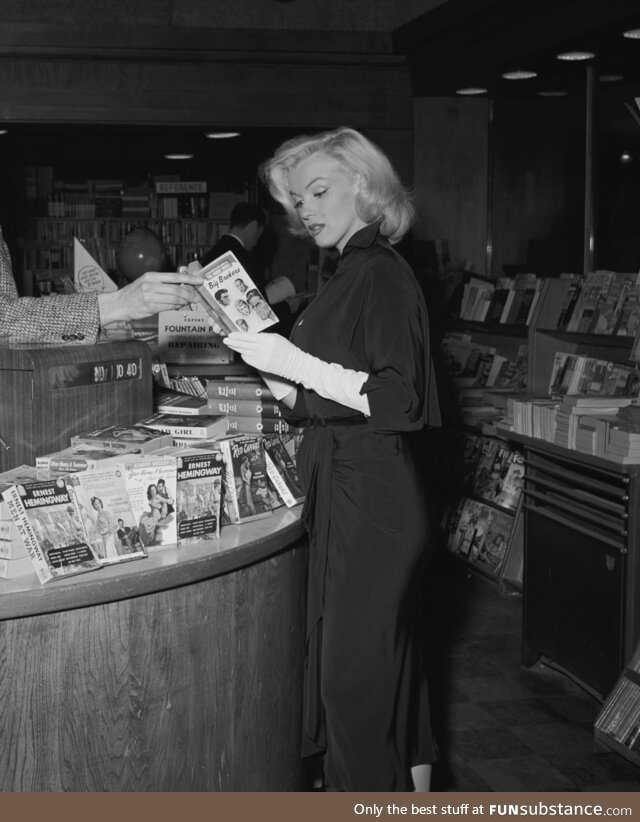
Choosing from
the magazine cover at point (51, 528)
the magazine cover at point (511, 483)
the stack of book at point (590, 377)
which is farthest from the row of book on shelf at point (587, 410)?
the magazine cover at point (51, 528)

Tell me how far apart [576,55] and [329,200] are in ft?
12.9

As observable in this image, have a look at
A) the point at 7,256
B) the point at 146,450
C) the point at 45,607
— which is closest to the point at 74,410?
the point at 146,450

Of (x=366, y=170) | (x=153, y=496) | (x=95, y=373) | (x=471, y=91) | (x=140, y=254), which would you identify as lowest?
(x=153, y=496)

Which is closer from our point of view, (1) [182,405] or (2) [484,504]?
(1) [182,405]

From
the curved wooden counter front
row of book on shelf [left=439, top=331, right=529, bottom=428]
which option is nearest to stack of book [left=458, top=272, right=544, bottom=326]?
row of book on shelf [left=439, top=331, right=529, bottom=428]

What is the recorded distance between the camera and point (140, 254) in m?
4.70

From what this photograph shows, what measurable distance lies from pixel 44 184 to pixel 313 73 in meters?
4.86

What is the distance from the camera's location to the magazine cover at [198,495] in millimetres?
2227

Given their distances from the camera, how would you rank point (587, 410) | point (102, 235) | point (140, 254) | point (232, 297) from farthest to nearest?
point (102, 235)
point (140, 254)
point (587, 410)
point (232, 297)

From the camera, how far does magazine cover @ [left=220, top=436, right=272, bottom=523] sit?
95.8 inches

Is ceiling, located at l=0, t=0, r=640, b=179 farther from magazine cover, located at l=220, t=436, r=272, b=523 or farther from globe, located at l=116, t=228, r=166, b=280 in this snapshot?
magazine cover, located at l=220, t=436, r=272, b=523

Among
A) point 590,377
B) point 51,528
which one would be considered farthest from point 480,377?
point 51,528

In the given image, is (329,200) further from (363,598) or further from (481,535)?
(481,535)

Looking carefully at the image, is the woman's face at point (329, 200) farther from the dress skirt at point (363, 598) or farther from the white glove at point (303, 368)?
the dress skirt at point (363, 598)
